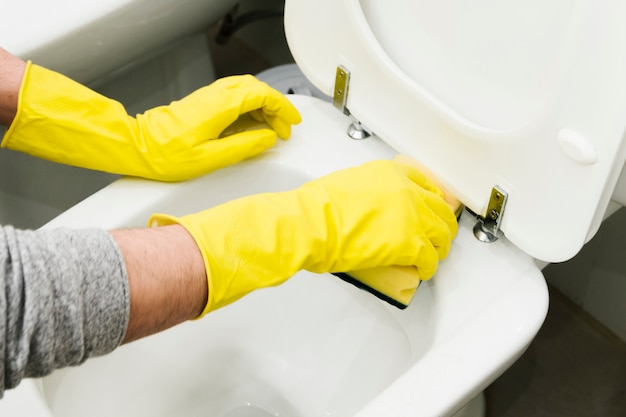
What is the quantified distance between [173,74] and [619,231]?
0.64 metres

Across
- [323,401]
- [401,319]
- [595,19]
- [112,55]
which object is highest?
[595,19]

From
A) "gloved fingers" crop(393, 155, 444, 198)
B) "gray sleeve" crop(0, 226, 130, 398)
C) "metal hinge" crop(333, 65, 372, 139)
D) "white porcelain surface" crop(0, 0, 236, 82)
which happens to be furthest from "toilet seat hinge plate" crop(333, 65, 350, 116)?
"gray sleeve" crop(0, 226, 130, 398)

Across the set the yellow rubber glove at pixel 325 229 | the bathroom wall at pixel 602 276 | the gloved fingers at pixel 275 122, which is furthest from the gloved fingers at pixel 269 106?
the bathroom wall at pixel 602 276

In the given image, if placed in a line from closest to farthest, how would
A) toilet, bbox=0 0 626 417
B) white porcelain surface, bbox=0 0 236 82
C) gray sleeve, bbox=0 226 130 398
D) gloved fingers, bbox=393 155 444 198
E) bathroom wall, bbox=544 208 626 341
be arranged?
gray sleeve, bbox=0 226 130 398 → toilet, bbox=0 0 626 417 → gloved fingers, bbox=393 155 444 198 → white porcelain surface, bbox=0 0 236 82 → bathroom wall, bbox=544 208 626 341

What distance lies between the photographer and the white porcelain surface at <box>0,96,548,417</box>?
588 millimetres

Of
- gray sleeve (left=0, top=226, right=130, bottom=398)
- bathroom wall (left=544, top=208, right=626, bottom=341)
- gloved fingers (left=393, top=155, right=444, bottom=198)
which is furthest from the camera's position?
bathroom wall (left=544, top=208, right=626, bottom=341)

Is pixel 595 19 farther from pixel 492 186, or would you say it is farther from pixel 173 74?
pixel 173 74

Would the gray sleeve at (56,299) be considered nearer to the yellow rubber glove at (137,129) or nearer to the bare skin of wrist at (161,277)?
the bare skin of wrist at (161,277)

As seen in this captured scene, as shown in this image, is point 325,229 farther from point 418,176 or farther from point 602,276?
point 602,276

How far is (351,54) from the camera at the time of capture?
0.71 meters

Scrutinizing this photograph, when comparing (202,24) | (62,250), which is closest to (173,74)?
(202,24)

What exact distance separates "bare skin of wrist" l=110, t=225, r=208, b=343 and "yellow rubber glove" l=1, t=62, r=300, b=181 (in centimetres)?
16

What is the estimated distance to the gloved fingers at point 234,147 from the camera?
2.31 ft

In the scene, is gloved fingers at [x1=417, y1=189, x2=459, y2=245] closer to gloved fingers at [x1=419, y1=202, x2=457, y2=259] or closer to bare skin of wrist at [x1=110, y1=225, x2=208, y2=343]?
gloved fingers at [x1=419, y1=202, x2=457, y2=259]
